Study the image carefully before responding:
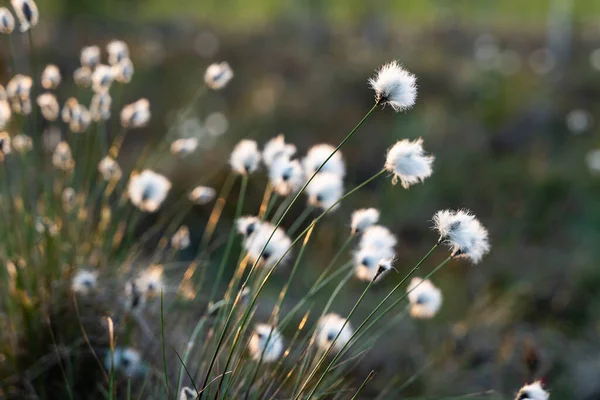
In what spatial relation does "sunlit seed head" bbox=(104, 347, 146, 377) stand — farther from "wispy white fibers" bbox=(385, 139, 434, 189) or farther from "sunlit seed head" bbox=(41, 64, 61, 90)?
"wispy white fibers" bbox=(385, 139, 434, 189)

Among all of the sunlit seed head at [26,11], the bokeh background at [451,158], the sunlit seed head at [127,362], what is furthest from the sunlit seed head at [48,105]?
the sunlit seed head at [127,362]

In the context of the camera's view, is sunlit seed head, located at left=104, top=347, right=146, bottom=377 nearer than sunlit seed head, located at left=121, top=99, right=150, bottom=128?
Yes

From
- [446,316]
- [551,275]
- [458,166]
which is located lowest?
[446,316]

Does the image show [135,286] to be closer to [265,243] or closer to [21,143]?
[265,243]

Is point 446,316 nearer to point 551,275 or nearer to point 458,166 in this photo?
point 551,275

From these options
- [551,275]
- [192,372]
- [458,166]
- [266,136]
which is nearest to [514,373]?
[551,275]

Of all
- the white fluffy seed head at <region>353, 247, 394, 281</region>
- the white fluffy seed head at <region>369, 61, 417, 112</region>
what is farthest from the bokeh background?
the white fluffy seed head at <region>369, 61, 417, 112</region>

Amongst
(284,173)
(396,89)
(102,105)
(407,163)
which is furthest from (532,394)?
(102,105)
